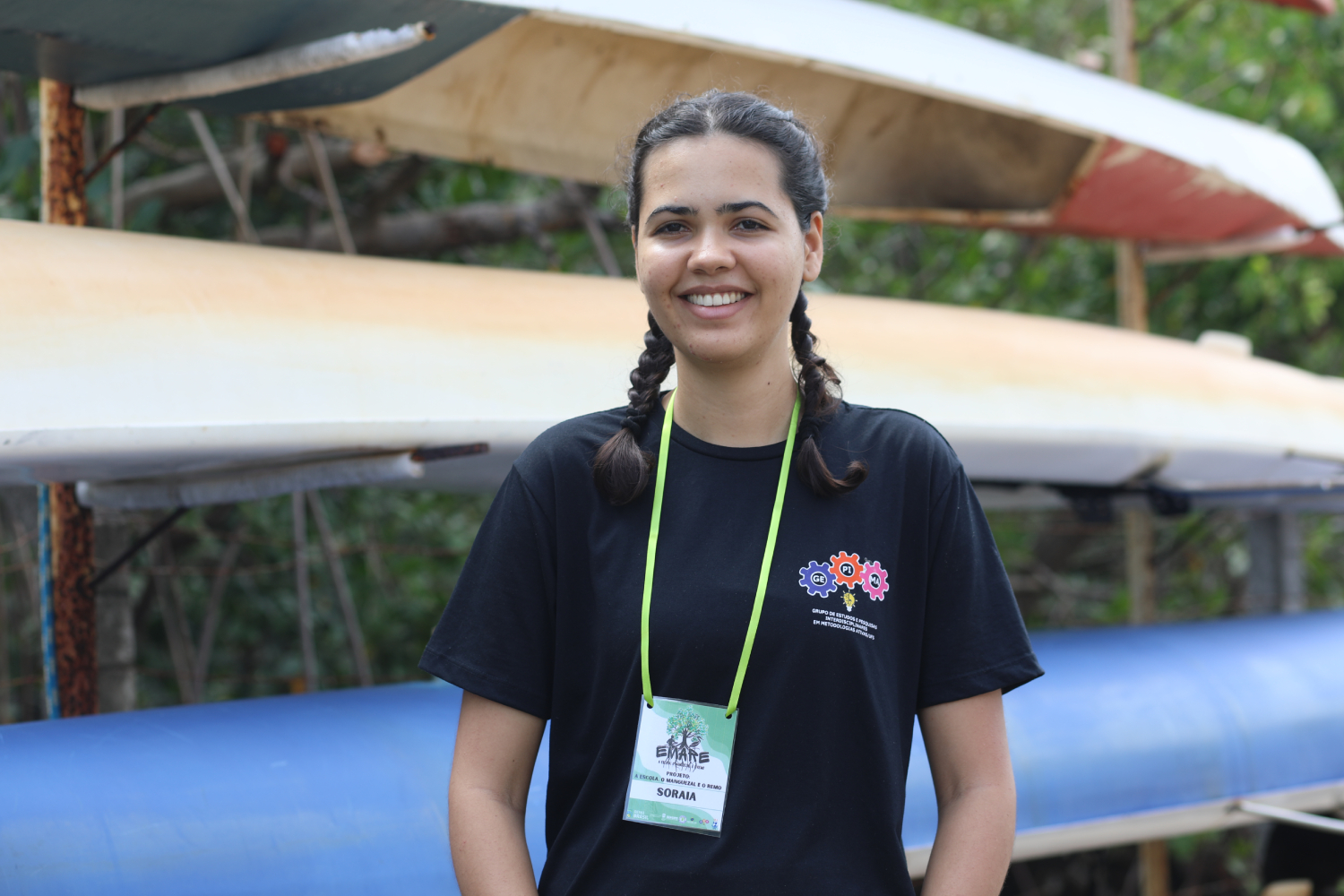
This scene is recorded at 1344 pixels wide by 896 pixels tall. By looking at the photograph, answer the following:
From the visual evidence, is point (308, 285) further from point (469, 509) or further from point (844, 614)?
point (469, 509)

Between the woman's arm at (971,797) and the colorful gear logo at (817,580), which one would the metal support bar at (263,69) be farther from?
the woman's arm at (971,797)

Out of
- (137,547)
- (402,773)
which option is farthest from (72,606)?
(402,773)

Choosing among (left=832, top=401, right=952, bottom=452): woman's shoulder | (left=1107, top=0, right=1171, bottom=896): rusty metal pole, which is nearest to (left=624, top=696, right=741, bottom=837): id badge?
(left=832, top=401, right=952, bottom=452): woman's shoulder

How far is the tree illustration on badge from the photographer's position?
1170 mm

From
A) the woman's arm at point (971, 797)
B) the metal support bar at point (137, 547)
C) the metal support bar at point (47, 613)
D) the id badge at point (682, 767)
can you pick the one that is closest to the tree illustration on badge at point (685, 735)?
the id badge at point (682, 767)

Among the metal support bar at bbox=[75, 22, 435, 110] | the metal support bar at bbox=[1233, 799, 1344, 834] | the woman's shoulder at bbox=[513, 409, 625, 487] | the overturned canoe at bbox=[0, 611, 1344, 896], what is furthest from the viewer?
the metal support bar at bbox=[1233, 799, 1344, 834]

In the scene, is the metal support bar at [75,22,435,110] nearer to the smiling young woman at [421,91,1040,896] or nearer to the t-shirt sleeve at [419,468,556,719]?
the smiling young woman at [421,91,1040,896]

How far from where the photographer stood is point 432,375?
2.25 meters

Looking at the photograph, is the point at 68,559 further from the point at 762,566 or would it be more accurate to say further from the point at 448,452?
the point at 762,566

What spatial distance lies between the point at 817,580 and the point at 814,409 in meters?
0.21

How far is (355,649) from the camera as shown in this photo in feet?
11.4

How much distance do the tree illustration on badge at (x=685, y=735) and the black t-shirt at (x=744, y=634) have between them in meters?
0.02

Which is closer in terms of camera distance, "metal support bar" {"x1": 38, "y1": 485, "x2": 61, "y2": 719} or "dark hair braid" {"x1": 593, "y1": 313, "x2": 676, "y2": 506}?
"dark hair braid" {"x1": 593, "y1": 313, "x2": 676, "y2": 506}

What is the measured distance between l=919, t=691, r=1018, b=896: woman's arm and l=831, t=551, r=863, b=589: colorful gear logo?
0.17 metres
